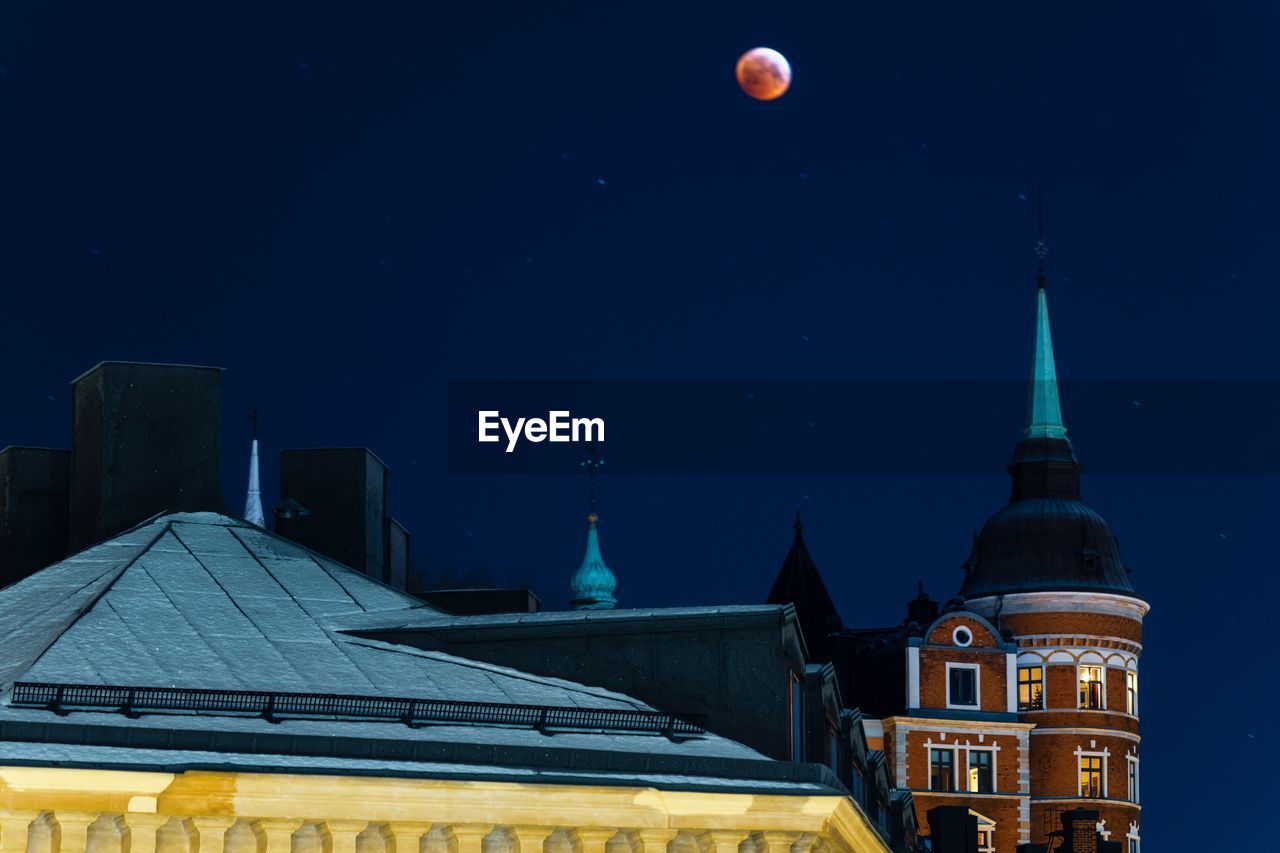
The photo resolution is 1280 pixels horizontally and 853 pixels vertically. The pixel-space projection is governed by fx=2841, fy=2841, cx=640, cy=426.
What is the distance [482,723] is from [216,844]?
3805 millimetres

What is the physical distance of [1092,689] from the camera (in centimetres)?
10425

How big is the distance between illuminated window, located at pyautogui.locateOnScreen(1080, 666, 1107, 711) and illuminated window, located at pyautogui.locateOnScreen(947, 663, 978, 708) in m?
5.62

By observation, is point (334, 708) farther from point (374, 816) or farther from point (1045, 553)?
point (1045, 553)

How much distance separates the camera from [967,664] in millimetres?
99812

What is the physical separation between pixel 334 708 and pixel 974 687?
72989mm

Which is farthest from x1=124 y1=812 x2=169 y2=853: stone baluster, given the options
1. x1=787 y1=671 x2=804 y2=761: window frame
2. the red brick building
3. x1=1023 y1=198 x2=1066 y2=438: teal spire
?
x1=1023 y1=198 x2=1066 y2=438: teal spire

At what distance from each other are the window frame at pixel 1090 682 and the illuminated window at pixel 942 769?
6930 mm

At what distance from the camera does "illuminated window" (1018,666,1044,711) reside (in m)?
103

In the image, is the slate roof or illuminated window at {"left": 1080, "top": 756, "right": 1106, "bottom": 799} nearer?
the slate roof

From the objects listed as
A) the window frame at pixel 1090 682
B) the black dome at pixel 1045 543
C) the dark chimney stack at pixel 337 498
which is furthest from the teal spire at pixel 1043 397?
the dark chimney stack at pixel 337 498

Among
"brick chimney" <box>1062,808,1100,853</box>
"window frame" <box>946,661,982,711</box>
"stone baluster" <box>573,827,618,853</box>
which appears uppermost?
"window frame" <box>946,661,982,711</box>

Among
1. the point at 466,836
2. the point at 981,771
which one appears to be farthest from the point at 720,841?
the point at 981,771

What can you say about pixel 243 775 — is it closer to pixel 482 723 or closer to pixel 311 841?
pixel 311 841

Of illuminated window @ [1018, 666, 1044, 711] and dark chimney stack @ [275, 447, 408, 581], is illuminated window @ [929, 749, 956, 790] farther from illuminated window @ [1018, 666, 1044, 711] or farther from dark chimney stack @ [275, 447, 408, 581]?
dark chimney stack @ [275, 447, 408, 581]
